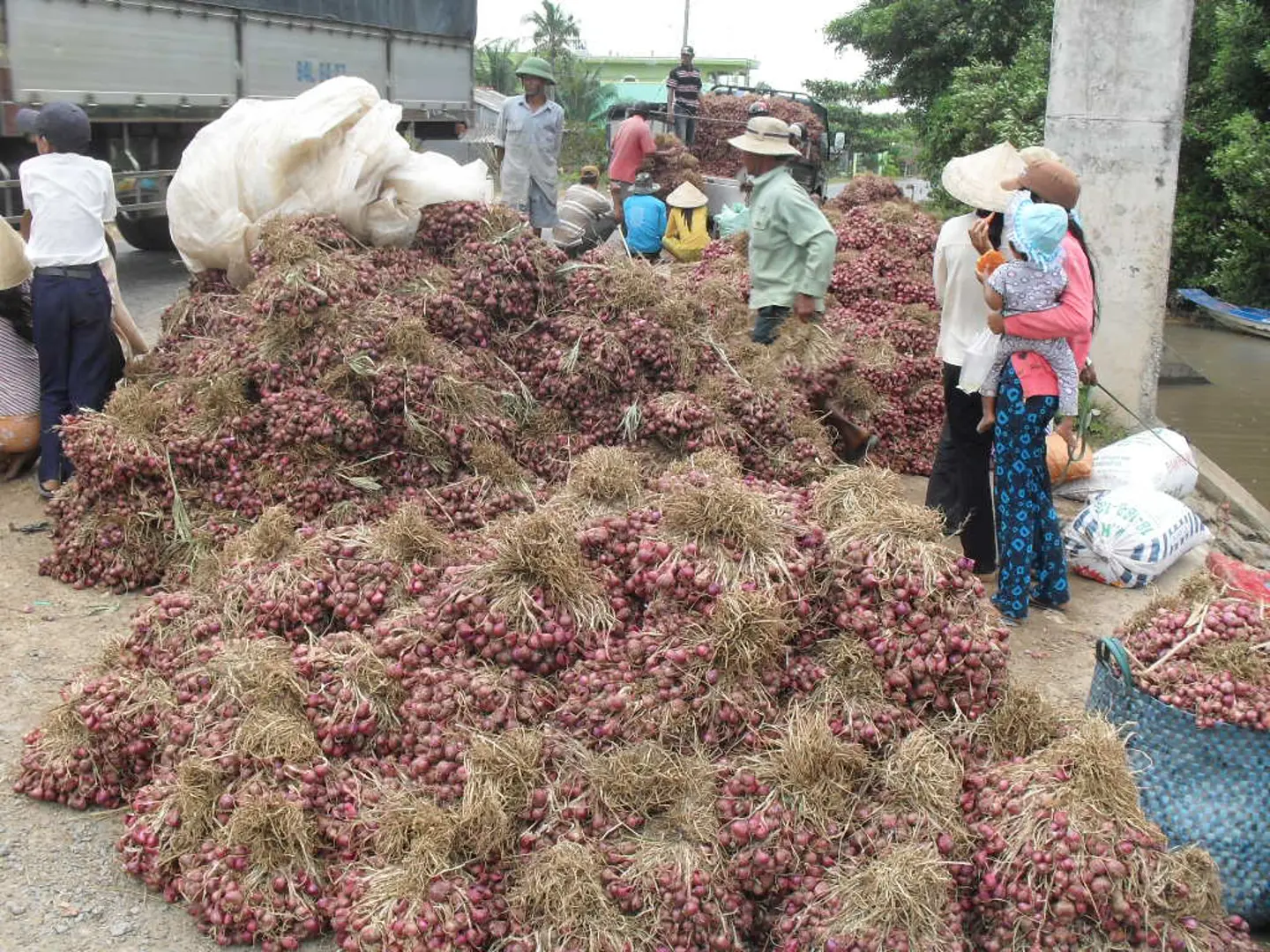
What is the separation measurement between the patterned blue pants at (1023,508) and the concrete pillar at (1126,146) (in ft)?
10.1

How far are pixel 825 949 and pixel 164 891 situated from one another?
1727 mm

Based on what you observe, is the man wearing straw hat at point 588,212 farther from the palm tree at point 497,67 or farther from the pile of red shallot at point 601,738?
the palm tree at point 497,67

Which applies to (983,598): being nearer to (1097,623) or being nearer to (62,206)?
(1097,623)

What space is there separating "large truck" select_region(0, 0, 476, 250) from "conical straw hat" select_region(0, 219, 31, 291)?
3758 mm

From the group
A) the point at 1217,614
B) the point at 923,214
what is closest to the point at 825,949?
the point at 1217,614

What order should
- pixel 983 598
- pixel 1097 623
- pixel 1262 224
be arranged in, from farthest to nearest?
pixel 1262 224 < pixel 1097 623 < pixel 983 598

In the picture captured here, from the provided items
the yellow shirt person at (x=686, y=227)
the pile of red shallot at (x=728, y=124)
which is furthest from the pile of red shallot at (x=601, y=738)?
the pile of red shallot at (x=728, y=124)

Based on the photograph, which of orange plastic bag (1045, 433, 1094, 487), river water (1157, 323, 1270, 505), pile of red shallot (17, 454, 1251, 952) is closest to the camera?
pile of red shallot (17, 454, 1251, 952)

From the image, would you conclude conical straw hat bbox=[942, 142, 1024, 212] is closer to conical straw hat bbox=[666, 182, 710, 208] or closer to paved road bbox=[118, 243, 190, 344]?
paved road bbox=[118, 243, 190, 344]

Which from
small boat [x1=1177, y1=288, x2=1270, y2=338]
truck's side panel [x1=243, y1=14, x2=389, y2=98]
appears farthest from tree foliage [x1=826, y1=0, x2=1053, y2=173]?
truck's side panel [x1=243, y1=14, x2=389, y2=98]

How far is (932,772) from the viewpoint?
288cm

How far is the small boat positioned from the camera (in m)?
11.2

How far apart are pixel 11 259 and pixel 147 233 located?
7.20m

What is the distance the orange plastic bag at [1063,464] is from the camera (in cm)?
585
